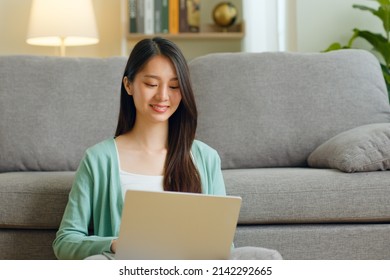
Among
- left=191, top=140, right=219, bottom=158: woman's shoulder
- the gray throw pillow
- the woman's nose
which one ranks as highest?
the woman's nose

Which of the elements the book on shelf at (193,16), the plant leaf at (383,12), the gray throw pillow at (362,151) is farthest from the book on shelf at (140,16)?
the gray throw pillow at (362,151)

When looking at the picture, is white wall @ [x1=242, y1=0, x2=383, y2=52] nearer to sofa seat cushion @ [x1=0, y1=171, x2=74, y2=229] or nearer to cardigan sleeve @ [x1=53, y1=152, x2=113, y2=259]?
sofa seat cushion @ [x1=0, y1=171, x2=74, y2=229]

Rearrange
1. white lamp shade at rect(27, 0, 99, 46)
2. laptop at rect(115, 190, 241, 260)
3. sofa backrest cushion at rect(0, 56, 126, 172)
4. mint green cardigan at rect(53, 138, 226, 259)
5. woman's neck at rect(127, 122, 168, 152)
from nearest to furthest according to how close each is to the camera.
→ laptop at rect(115, 190, 241, 260) < mint green cardigan at rect(53, 138, 226, 259) < woman's neck at rect(127, 122, 168, 152) < sofa backrest cushion at rect(0, 56, 126, 172) < white lamp shade at rect(27, 0, 99, 46)

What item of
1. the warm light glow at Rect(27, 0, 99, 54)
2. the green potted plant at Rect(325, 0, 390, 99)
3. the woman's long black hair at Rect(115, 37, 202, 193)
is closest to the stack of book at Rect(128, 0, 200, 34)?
the warm light glow at Rect(27, 0, 99, 54)

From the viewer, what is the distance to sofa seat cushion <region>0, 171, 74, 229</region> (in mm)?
1983

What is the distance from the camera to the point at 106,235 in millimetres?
1698

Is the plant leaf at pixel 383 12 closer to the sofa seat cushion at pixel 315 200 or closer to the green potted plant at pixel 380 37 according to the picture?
the green potted plant at pixel 380 37

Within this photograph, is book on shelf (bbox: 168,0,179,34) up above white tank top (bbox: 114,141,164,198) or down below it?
above

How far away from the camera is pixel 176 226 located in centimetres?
131

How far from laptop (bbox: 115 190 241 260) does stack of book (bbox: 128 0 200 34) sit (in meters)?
2.84

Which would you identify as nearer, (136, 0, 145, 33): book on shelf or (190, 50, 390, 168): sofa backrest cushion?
(190, 50, 390, 168): sofa backrest cushion
